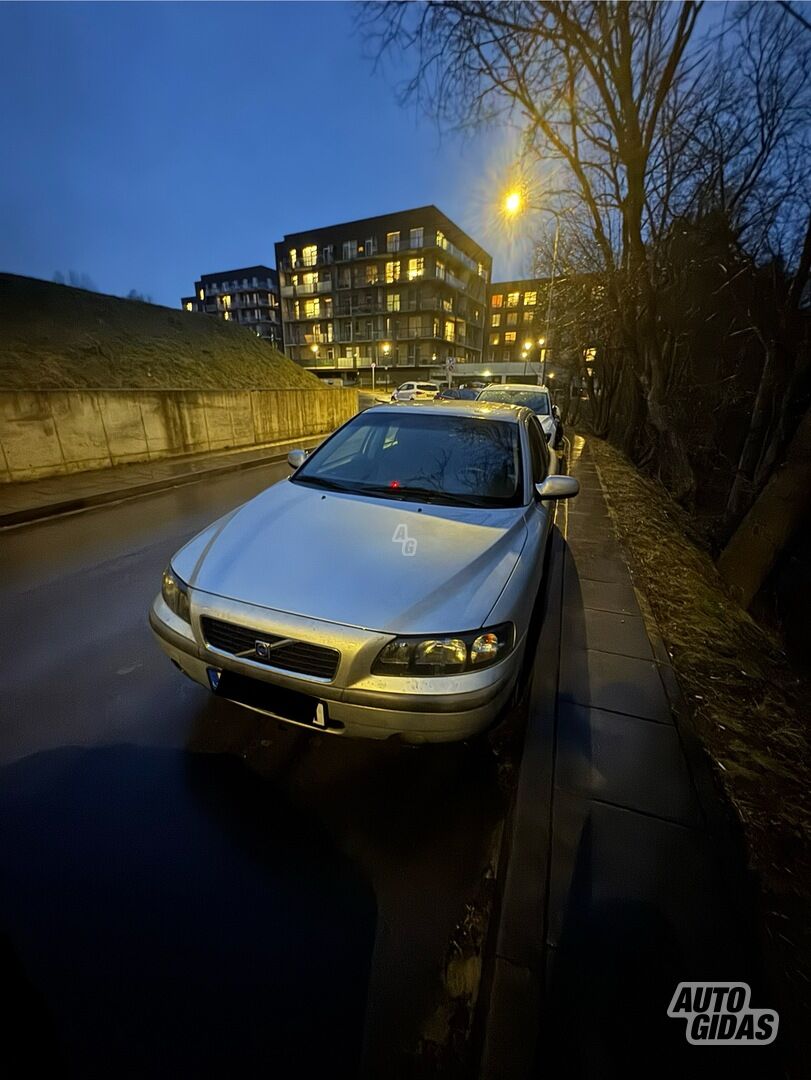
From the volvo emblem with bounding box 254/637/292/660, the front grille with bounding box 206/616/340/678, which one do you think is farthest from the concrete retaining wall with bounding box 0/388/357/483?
the volvo emblem with bounding box 254/637/292/660

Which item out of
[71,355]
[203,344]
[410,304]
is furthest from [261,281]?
[71,355]

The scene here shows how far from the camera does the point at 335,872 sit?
5.58 feet

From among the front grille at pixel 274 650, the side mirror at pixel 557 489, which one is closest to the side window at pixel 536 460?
the side mirror at pixel 557 489

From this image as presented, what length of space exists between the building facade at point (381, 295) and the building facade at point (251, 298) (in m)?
13.6

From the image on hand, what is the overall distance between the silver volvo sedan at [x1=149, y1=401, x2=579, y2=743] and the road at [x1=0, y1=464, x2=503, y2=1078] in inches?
18.2

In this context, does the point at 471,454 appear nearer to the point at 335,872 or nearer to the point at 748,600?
the point at 335,872

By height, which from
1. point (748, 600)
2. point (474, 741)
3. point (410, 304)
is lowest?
point (748, 600)

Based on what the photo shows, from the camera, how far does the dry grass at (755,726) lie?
1.48 m

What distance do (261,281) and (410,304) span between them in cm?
3413

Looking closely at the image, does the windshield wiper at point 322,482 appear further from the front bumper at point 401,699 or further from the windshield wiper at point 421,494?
the front bumper at point 401,699

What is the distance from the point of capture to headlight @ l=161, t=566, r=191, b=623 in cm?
209

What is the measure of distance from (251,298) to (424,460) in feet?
262

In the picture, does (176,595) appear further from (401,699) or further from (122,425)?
(122,425)

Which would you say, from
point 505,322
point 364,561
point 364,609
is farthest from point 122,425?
point 505,322
